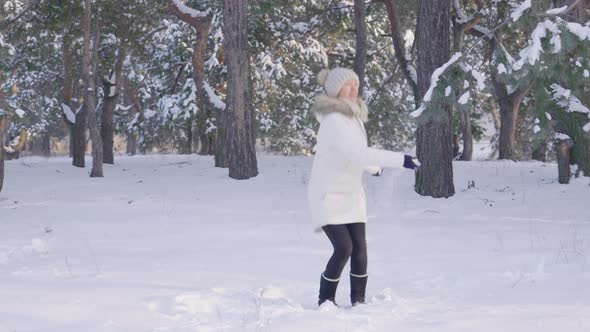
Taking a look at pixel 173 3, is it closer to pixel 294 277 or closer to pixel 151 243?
pixel 151 243

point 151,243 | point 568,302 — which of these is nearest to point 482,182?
point 151,243

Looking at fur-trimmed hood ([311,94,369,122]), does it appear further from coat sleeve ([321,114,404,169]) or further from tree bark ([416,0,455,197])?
tree bark ([416,0,455,197])

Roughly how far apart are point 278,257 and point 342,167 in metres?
2.54

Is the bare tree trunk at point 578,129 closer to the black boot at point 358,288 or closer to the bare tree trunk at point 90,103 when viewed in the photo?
the black boot at point 358,288

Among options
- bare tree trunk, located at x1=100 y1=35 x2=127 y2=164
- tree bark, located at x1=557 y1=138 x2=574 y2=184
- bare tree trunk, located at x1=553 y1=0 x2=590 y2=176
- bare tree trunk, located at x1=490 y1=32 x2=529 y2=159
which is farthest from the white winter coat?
bare tree trunk, located at x1=100 y1=35 x2=127 y2=164

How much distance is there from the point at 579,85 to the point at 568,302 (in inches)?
230

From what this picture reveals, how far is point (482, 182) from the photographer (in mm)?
12062

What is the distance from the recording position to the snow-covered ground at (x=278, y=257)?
459cm

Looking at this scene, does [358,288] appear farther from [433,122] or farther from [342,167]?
[433,122]

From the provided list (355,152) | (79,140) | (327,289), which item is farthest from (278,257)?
(79,140)

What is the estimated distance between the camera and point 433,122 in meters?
10.5

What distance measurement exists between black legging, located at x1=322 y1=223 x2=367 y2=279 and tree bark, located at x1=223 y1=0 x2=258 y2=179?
844 cm

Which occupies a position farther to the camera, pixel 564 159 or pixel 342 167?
pixel 564 159

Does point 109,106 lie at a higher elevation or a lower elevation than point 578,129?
higher
